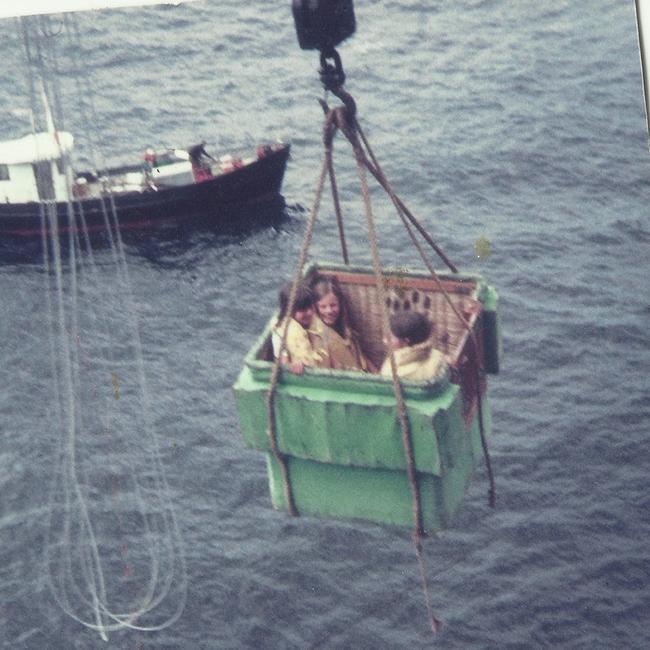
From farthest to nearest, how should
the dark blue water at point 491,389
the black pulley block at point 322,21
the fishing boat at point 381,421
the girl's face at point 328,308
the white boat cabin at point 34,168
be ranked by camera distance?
the white boat cabin at point 34,168 < the dark blue water at point 491,389 < the girl's face at point 328,308 < the fishing boat at point 381,421 < the black pulley block at point 322,21

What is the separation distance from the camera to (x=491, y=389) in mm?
12531

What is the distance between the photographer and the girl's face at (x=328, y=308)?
580 centimetres

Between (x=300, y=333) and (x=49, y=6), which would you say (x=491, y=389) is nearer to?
(x=49, y=6)

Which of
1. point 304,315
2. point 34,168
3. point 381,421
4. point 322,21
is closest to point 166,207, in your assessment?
point 34,168

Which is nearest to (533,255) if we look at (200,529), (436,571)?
(436,571)

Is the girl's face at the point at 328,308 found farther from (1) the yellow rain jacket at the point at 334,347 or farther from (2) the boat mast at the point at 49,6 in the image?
(2) the boat mast at the point at 49,6

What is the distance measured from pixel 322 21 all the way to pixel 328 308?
177cm

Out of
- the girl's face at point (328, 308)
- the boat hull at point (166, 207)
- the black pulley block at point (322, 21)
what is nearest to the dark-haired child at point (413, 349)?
the girl's face at point (328, 308)

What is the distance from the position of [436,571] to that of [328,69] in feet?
27.2

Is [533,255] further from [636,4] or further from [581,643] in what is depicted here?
[636,4]

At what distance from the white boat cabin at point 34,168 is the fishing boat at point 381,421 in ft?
27.3

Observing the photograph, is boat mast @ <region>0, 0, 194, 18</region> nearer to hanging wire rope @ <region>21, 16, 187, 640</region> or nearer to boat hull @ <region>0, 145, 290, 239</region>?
hanging wire rope @ <region>21, 16, 187, 640</region>

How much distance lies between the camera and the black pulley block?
4316 millimetres

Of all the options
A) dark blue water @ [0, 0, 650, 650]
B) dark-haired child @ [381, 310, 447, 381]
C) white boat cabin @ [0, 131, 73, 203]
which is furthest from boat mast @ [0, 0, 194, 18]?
white boat cabin @ [0, 131, 73, 203]
